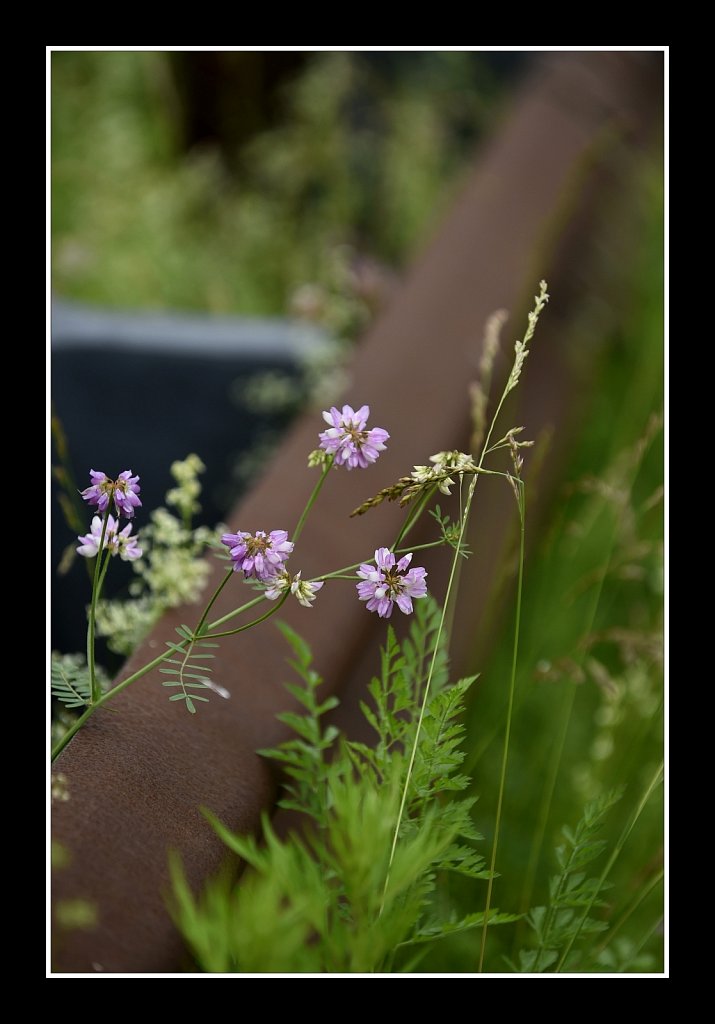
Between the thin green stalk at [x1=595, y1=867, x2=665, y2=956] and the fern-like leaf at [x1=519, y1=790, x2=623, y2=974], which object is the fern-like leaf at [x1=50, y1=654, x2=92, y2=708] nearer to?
the fern-like leaf at [x1=519, y1=790, x2=623, y2=974]

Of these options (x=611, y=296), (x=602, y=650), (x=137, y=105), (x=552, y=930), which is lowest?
(x=552, y=930)

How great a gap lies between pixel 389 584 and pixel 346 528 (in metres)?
0.46

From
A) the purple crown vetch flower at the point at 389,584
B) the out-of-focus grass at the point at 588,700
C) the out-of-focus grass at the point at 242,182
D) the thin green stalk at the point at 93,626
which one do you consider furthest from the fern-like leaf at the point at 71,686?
the out-of-focus grass at the point at 242,182

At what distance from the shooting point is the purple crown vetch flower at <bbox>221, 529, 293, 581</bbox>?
76 centimetres

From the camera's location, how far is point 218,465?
6.31ft

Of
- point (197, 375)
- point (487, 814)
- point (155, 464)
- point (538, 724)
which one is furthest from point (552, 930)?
point (197, 375)

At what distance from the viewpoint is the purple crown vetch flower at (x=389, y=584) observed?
759mm

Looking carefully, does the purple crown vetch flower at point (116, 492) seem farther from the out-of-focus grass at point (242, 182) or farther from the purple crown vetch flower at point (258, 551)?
the out-of-focus grass at point (242, 182)

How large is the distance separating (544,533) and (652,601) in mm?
263

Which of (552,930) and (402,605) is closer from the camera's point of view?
(402,605)

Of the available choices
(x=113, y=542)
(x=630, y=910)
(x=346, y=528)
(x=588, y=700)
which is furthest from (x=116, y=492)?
(x=588, y=700)

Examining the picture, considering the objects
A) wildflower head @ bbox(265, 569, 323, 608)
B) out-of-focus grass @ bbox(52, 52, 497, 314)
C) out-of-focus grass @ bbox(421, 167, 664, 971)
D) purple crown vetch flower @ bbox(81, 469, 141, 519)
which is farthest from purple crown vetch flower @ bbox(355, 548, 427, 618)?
out-of-focus grass @ bbox(52, 52, 497, 314)

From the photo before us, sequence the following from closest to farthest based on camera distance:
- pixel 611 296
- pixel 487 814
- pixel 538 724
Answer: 1. pixel 487 814
2. pixel 538 724
3. pixel 611 296

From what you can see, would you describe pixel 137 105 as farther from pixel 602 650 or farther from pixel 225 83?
pixel 602 650
